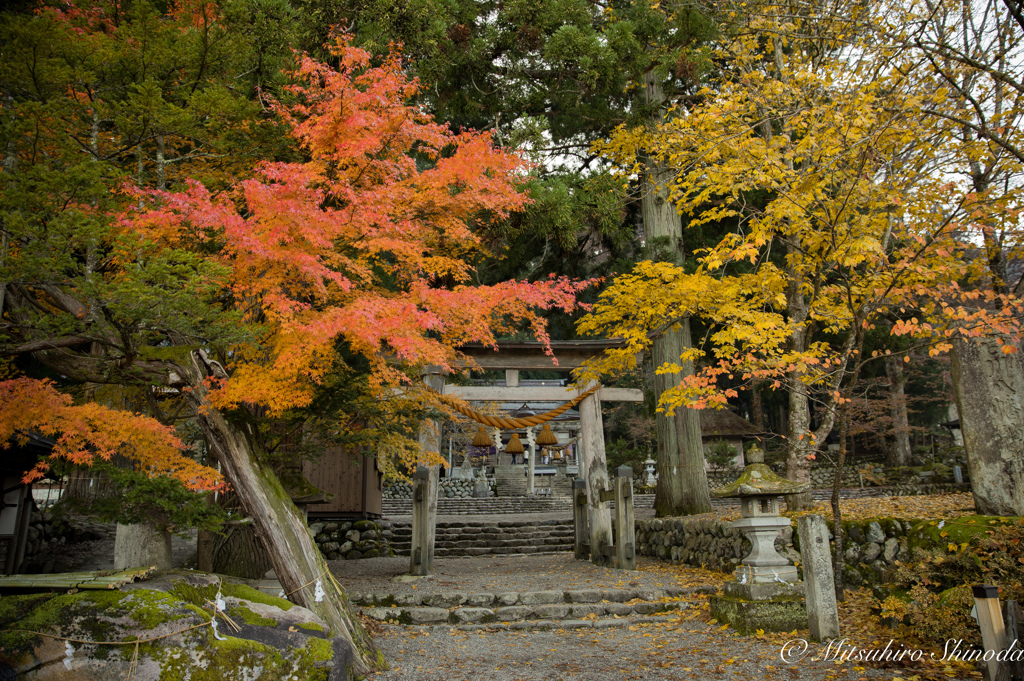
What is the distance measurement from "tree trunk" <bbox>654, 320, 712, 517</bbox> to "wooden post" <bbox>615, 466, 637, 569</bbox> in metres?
1.84

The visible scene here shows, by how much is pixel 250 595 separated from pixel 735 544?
6913 mm

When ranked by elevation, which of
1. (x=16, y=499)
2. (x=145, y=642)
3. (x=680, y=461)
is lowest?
(x=145, y=642)

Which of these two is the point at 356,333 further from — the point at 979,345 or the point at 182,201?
the point at 979,345

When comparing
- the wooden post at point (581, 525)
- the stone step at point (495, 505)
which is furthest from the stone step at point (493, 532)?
the stone step at point (495, 505)

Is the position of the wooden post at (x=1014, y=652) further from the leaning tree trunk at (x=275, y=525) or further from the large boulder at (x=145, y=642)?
the leaning tree trunk at (x=275, y=525)

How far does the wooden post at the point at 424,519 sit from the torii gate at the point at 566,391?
5.59 feet

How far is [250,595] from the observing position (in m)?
5.12

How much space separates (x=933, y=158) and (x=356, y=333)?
6890 mm

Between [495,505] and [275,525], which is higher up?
[275,525]

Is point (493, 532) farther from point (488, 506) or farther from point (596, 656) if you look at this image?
point (596, 656)

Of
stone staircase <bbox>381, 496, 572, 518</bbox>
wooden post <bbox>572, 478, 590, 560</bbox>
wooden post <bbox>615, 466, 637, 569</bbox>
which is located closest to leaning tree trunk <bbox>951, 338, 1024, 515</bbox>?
wooden post <bbox>615, 466, 637, 569</bbox>

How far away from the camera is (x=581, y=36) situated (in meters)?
10.5

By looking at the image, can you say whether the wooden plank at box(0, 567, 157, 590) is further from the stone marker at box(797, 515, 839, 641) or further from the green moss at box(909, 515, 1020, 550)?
the green moss at box(909, 515, 1020, 550)

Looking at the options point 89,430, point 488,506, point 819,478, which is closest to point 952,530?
point 89,430
